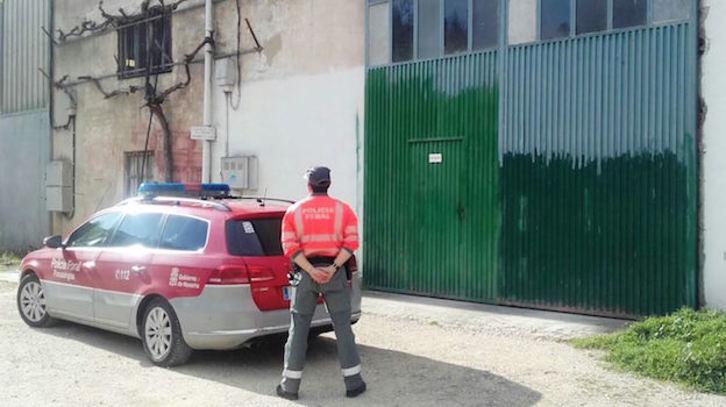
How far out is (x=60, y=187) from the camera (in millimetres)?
17094

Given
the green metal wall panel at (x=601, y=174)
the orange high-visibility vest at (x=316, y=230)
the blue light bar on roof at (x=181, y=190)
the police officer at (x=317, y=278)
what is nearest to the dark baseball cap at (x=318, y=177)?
the police officer at (x=317, y=278)

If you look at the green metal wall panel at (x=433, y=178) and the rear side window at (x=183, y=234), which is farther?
the green metal wall panel at (x=433, y=178)

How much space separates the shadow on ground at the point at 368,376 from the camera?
229 inches

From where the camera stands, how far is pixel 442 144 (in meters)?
10.6

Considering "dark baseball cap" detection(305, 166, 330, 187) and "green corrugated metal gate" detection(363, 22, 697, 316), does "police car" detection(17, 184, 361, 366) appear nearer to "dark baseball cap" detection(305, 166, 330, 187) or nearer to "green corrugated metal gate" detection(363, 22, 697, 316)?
"dark baseball cap" detection(305, 166, 330, 187)

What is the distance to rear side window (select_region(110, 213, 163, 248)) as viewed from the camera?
7.27 meters

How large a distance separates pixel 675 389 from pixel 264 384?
3565 mm

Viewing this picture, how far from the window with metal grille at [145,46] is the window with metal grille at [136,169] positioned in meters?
1.78

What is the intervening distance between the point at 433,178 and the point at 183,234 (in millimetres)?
4715

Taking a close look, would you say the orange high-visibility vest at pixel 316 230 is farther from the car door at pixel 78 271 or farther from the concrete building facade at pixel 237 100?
the concrete building facade at pixel 237 100

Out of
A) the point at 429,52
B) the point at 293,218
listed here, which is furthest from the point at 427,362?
the point at 429,52

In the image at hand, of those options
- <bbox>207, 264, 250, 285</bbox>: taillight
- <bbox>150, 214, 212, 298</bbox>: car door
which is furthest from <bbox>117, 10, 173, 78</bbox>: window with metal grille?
<bbox>207, 264, 250, 285</bbox>: taillight

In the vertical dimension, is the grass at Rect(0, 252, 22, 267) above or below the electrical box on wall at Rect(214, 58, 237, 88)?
below

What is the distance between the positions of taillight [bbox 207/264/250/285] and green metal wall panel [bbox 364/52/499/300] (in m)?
4.59
